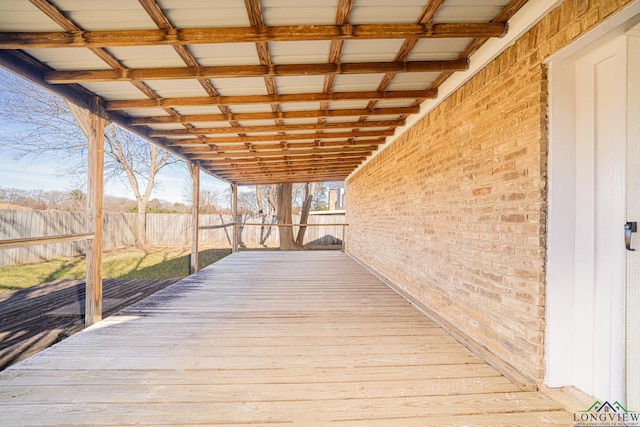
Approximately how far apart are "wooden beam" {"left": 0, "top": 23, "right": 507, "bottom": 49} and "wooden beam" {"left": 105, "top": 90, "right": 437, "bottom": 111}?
1.19 meters

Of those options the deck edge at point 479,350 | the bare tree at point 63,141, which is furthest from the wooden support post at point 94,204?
the bare tree at point 63,141

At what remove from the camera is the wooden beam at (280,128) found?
445 cm

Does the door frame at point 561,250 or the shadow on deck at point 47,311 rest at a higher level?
the door frame at point 561,250

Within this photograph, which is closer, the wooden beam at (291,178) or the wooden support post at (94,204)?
the wooden support post at (94,204)

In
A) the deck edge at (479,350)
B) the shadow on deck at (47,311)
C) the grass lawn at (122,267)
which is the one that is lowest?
the grass lawn at (122,267)

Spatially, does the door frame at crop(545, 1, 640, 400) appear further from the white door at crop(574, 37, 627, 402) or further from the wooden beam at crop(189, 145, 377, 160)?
the wooden beam at crop(189, 145, 377, 160)

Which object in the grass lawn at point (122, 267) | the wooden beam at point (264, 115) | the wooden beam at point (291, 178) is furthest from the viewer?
the wooden beam at point (291, 178)

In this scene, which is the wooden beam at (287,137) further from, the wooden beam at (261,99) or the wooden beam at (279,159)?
the wooden beam at (261,99)

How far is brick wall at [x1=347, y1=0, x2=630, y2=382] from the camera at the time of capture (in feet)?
6.38

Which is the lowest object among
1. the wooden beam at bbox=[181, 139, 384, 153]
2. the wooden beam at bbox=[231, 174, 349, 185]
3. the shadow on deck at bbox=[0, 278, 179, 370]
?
the shadow on deck at bbox=[0, 278, 179, 370]

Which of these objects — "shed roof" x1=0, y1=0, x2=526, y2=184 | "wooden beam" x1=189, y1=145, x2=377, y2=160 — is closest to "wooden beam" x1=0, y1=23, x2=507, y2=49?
"shed roof" x1=0, y1=0, x2=526, y2=184

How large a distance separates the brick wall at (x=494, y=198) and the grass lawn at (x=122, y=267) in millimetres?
9175

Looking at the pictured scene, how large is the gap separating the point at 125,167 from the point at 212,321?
44.2 ft

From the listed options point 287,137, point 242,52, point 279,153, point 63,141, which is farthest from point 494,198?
point 63,141
